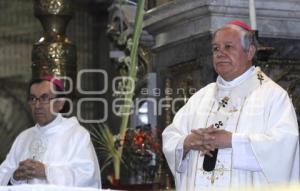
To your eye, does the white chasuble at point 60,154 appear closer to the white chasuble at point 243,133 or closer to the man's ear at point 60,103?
the man's ear at point 60,103

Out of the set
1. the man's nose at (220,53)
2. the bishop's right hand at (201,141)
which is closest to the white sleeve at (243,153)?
the bishop's right hand at (201,141)

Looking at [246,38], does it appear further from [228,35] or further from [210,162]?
[210,162]

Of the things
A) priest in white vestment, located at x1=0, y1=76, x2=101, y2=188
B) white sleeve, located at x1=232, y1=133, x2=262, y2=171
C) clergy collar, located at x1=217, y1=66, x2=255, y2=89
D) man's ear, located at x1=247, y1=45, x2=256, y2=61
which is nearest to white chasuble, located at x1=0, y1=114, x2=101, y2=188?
priest in white vestment, located at x1=0, y1=76, x2=101, y2=188

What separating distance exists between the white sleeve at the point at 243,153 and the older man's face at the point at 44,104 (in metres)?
1.60

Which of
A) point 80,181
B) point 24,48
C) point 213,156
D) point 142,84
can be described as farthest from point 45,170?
point 24,48

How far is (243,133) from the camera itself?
17.1ft

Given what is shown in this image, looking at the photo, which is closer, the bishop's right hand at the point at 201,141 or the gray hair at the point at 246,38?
the bishop's right hand at the point at 201,141

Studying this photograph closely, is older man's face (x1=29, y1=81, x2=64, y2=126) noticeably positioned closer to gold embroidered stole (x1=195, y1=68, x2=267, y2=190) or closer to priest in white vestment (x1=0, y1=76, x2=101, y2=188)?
priest in white vestment (x1=0, y1=76, x2=101, y2=188)

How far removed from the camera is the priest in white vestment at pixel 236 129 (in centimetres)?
507

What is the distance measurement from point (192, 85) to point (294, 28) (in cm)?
94

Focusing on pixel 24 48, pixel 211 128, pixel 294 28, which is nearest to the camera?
pixel 211 128

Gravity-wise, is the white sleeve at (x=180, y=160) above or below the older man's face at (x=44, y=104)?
below

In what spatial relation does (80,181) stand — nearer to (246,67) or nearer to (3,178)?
(3,178)

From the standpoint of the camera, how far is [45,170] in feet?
19.8
